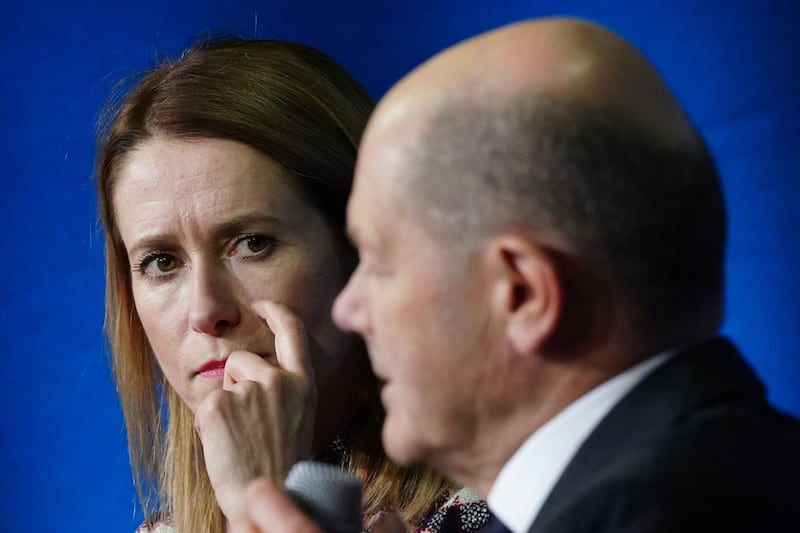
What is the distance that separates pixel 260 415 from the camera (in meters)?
1.27

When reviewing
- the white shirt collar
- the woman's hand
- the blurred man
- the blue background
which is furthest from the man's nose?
the blue background

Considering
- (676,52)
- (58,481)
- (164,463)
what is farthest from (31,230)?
(676,52)

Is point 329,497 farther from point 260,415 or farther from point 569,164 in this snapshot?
point 260,415

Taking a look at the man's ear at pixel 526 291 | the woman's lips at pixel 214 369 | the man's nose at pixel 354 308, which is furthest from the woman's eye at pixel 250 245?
the man's ear at pixel 526 291

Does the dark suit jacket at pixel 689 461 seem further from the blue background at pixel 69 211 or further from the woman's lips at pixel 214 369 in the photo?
the blue background at pixel 69 211

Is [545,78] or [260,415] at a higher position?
[260,415]

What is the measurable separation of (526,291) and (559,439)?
3.7 inches

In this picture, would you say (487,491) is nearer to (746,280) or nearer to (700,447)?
(700,447)

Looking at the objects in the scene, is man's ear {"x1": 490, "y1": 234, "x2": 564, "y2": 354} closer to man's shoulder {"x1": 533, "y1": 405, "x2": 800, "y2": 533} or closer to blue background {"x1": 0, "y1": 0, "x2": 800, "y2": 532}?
man's shoulder {"x1": 533, "y1": 405, "x2": 800, "y2": 533}

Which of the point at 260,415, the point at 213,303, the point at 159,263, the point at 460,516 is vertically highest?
the point at 159,263

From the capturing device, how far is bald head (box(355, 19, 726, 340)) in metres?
0.72

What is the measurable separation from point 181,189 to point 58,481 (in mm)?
905

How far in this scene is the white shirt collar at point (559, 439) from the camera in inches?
28.7

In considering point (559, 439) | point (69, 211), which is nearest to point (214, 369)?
point (559, 439)
